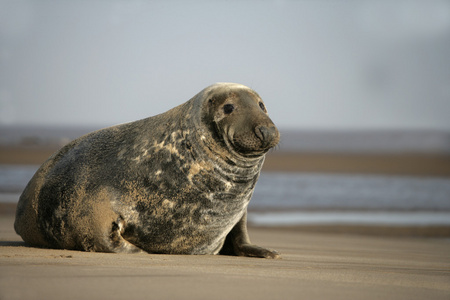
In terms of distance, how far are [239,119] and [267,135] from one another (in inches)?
13.2

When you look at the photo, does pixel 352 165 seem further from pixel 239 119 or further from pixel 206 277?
pixel 206 277

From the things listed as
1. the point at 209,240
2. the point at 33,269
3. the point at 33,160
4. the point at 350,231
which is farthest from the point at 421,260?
the point at 33,160

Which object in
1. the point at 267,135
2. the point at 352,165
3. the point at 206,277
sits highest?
the point at 352,165

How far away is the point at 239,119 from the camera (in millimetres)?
5371

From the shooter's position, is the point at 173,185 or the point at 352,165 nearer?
the point at 173,185

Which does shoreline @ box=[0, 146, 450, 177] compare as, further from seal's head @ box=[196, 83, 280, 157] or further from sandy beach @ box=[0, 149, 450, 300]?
seal's head @ box=[196, 83, 280, 157]

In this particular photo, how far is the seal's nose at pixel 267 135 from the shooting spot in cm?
514

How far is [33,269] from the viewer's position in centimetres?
383

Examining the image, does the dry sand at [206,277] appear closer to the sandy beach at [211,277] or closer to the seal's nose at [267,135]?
the sandy beach at [211,277]

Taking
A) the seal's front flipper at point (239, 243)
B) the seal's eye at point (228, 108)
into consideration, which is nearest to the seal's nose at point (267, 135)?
the seal's eye at point (228, 108)

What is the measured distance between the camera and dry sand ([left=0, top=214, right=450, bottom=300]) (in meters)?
3.29

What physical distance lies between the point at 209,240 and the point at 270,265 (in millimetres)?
1063

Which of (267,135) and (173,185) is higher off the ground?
(267,135)

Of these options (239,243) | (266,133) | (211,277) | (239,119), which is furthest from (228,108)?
(211,277)
